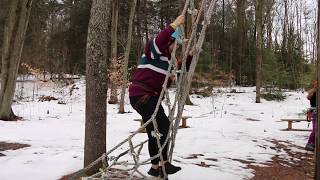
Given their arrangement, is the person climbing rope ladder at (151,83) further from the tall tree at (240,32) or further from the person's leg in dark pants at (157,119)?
the tall tree at (240,32)

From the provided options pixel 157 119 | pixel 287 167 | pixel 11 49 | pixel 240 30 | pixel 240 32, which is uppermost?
pixel 240 30

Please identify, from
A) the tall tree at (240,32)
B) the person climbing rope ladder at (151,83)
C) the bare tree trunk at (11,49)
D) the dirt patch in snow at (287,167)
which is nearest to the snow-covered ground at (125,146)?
the dirt patch in snow at (287,167)

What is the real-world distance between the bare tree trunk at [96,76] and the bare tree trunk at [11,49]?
7389mm

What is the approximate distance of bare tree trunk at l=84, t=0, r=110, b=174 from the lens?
16.6 ft

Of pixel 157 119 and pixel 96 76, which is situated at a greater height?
pixel 96 76

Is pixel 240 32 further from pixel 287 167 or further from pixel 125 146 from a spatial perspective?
pixel 287 167

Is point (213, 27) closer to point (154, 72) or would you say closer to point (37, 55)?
point (37, 55)

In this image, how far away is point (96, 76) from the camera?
201 inches

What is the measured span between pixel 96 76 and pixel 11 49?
7.61m

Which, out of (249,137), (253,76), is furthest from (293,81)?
(249,137)

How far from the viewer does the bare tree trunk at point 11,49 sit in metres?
11.9

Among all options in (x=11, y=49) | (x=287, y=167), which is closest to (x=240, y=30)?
(x=11, y=49)

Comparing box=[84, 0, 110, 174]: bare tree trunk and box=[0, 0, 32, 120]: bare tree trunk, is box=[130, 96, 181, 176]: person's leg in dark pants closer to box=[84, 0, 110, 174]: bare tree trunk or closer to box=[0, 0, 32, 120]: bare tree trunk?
box=[84, 0, 110, 174]: bare tree trunk

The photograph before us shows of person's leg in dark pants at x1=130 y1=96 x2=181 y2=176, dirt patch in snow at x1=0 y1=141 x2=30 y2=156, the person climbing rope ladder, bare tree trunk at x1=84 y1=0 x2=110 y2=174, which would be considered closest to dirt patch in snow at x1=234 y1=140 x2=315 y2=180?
person's leg in dark pants at x1=130 y1=96 x2=181 y2=176
